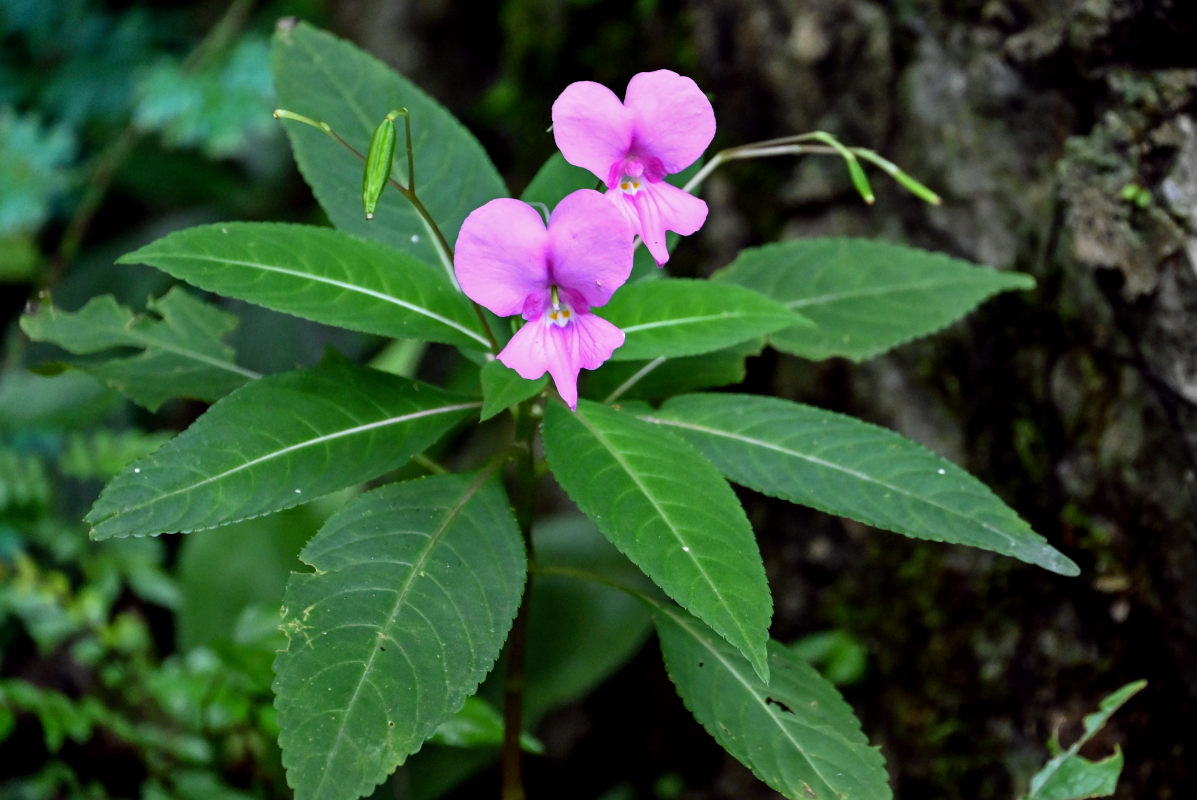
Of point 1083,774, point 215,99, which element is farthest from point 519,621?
point 215,99

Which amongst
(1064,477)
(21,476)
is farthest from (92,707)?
(1064,477)

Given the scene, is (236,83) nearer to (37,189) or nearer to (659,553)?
(37,189)

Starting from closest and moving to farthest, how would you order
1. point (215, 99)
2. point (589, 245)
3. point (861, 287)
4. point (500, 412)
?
1. point (589, 245)
2. point (500, 412)
3. point (861, 287)
4. point (215, 99)

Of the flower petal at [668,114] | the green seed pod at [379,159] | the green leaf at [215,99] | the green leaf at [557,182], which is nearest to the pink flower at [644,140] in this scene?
the flower petal at [668,114]

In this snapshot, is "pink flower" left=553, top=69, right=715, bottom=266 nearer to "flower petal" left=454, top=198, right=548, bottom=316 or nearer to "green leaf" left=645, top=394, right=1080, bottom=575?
"flower petal" left=454, top=198, right=548, bottom=316

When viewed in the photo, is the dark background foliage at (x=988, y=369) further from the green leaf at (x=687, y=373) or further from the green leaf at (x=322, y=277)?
the green leaf at (x=322, y=277)

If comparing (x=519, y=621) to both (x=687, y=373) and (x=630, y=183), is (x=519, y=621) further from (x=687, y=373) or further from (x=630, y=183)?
(x=630, y=183)

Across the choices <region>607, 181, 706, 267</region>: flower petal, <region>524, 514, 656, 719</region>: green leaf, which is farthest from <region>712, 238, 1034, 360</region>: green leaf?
<region>524, 514, 656, 719</region>: green leaf
